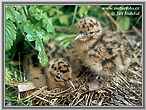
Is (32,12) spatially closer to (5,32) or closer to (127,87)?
(5,32)

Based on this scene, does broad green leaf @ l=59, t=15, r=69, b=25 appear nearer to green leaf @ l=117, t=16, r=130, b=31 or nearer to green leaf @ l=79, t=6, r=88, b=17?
green leaf @ l=79, t=6, r=88, b=17

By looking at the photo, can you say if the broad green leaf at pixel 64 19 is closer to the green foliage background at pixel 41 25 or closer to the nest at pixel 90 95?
the green foliage background at pixel 41 25

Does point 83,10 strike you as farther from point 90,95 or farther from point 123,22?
point 90,95

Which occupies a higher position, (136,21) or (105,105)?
(136,21)

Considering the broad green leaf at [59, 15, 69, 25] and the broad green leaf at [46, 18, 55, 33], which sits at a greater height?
the broad green leaf at [59, 15, 69, 25]

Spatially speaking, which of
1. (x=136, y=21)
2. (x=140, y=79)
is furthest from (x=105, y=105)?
(x=136, y=21)

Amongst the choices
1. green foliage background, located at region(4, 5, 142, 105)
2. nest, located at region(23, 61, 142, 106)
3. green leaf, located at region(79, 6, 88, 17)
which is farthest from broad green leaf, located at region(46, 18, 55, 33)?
nest, located at region(23, 61, 142, 106)

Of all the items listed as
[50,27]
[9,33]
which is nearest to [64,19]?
[50,27]
